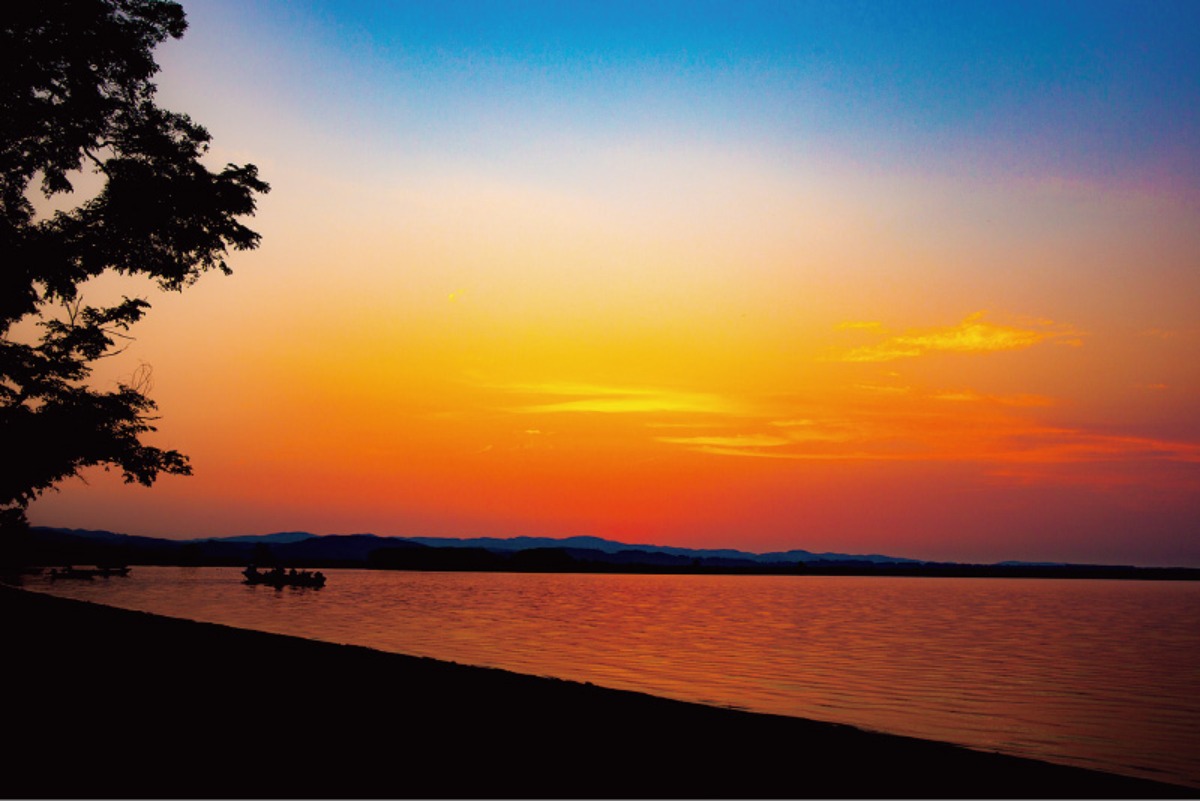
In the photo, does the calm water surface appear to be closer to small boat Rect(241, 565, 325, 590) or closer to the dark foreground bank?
the dark foreground bank

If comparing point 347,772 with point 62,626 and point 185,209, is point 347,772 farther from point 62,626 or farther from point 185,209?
point 62,626

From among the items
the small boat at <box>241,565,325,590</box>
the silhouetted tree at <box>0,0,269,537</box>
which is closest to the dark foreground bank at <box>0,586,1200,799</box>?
the silhouetted tree at <box>0,0,269,537</box>

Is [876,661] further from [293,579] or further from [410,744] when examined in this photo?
[293,579]

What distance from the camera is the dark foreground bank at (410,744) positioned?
9469 mm

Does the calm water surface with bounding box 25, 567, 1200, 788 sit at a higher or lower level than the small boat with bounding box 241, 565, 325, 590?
lower

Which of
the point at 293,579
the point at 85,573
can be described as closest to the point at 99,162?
the point at 293,579

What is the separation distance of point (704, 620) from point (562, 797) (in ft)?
193

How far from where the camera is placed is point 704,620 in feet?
218

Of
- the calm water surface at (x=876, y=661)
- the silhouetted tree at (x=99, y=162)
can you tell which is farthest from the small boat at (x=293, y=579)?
the silhouetted tree at (x=99, y=162)

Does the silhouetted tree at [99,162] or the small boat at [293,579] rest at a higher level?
the silhouetted tree at [99,162]

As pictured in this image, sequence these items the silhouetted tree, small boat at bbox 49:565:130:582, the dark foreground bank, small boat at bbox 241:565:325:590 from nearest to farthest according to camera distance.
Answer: the dark foreground bank → the silhouetted tree → small boat at bbox 241:565:325:590 → small boat at bbox 49:565:130:582

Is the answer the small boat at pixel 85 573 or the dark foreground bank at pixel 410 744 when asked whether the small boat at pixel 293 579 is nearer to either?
the small boat at pixel 85 573

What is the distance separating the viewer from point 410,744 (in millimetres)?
11578

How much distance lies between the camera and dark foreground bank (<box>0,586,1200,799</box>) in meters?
9.47
